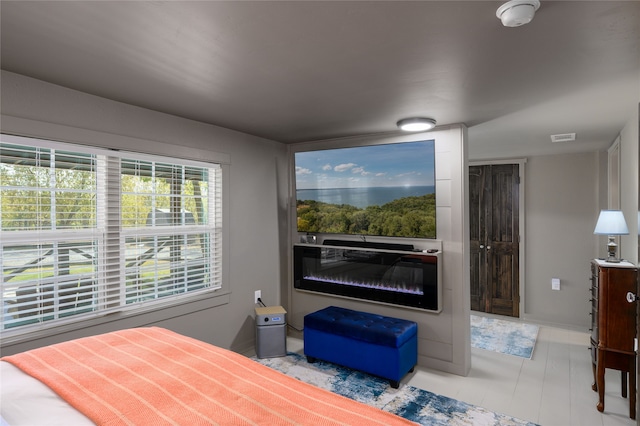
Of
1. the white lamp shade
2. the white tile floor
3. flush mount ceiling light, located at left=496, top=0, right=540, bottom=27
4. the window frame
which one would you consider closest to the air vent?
the white lamp shade

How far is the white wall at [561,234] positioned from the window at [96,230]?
435cm

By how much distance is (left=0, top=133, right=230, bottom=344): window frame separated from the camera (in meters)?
2.21

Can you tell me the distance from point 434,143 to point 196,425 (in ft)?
10.1

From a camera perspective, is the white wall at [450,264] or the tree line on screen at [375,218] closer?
the white wall at [450,264]

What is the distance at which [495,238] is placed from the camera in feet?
17.5

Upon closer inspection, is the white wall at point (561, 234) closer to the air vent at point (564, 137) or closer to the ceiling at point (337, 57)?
the air vent at point (564, 137)

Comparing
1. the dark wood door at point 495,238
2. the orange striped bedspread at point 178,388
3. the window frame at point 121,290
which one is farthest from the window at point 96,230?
the dark wood door at point 495,238

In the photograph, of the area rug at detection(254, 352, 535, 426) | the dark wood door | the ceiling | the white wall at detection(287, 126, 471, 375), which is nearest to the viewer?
the ceiling

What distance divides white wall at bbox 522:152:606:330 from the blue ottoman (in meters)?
2.70

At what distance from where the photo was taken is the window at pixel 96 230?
2.21m

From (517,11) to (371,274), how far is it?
2.80m

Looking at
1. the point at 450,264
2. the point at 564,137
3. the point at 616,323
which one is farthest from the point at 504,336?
the point at 564,137

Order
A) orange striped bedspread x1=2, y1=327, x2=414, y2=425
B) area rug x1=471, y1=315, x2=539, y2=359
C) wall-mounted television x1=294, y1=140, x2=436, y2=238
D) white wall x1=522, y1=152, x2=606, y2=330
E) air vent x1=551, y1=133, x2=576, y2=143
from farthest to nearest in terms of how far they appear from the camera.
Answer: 1. white wall x1=522, y1=152, x2=606, y2=330
2. area rug x1=471, y1=315, x2=539, y2=359
3. air vent x1=551, y1=133, x2=576, y2=143
4. wall-mounted television x1=294, y1=140, x2=436, y2=238
5. orange striped bedspread x1=2, y1=327, x2=414, y2=425

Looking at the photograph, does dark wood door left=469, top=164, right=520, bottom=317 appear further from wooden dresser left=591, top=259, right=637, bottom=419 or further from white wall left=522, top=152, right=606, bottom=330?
wooden dresser left=591, top=259, right=637, bottom=419
